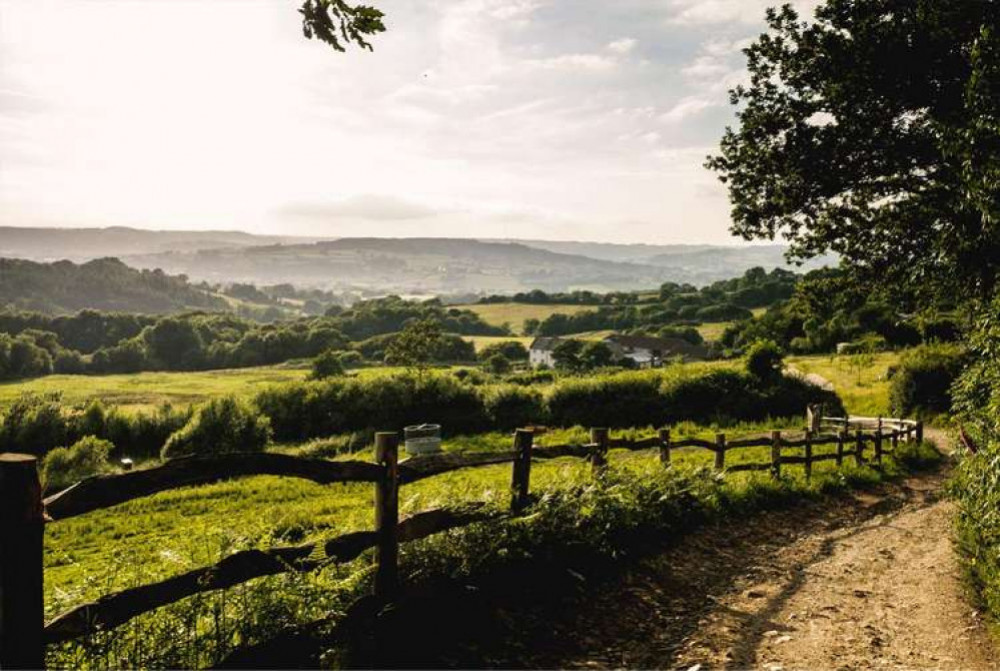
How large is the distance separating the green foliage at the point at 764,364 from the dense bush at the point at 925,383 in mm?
8209

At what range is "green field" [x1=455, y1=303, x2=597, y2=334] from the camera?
156 metres

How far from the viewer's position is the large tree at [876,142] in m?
13.4

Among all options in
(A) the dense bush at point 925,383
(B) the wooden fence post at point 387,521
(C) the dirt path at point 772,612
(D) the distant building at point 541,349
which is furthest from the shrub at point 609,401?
(D) the distant building at point 541,349

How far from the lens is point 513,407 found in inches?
1805

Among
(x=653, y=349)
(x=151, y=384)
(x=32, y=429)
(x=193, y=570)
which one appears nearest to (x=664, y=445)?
(x=193, y=570)

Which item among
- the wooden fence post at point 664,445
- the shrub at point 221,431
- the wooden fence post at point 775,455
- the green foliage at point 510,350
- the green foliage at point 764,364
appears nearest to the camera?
the wooden fence post at point 664,445

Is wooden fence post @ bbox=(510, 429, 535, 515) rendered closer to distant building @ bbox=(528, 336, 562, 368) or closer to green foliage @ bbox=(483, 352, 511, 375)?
green foliage @ bbox=(483, 352, 511, 375)

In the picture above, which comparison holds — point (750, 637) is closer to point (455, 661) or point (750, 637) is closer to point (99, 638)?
point (455, 661)

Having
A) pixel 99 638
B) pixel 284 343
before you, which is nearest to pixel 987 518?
pixel 99 638

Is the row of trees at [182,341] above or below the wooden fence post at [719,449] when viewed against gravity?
below

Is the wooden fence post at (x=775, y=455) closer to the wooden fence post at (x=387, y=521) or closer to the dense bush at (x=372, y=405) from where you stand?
the wooden fence post at (x=387, y=521)

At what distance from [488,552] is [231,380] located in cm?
10004

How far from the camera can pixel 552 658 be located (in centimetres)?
Result: 621

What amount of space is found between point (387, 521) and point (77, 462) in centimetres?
3985
